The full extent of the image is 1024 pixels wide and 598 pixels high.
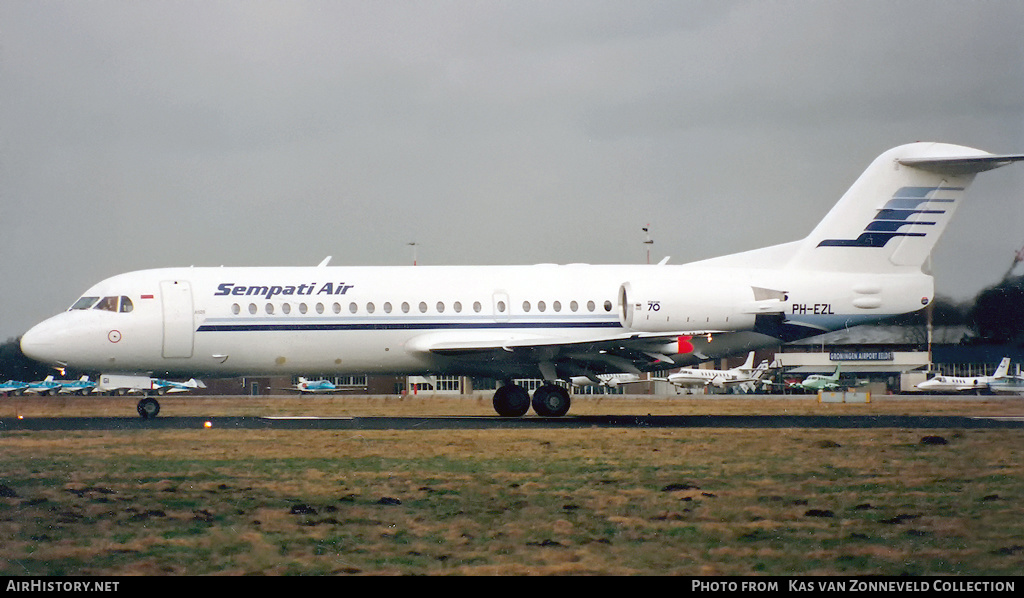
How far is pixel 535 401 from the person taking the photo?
28.8 metres

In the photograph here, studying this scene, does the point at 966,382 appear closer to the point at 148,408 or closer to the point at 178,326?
the point at 178,326

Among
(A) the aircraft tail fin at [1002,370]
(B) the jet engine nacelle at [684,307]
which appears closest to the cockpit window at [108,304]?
(B) the jet engine nacelle at [684,307]

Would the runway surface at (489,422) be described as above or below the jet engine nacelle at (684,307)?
below

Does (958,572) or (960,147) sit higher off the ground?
(960,147)

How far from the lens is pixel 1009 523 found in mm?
11148

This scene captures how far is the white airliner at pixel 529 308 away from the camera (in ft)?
90.6

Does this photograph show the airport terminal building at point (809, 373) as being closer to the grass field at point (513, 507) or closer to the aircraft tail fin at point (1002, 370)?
the aircraft tail fin at point (1002, 370)

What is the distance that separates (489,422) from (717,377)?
45.1 meters

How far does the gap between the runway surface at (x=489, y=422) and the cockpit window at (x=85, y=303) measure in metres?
2.90

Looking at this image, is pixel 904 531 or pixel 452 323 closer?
pixel 904 531

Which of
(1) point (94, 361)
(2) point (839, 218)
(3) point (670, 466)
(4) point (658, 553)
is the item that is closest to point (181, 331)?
(1) point (94, 361)

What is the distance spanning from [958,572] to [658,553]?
2550mm

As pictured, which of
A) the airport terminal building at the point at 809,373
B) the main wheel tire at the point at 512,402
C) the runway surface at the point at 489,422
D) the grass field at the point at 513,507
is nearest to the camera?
the grass field at the point at 513,507
